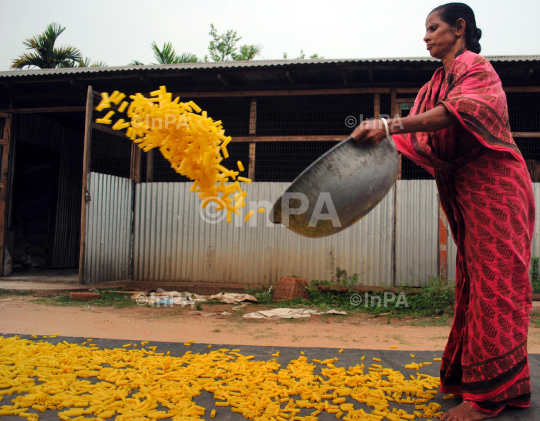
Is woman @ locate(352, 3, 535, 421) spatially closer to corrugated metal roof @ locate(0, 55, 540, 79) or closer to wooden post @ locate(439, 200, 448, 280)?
corrugated metal roof @ locate(0, 55, 540, 79)

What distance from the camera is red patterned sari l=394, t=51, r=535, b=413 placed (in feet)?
7.16

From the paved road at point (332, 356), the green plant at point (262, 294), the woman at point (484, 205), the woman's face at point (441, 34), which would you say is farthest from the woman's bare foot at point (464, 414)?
the green plant at point (262, 294)

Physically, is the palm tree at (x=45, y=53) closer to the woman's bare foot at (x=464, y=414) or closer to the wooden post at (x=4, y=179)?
the wooden post at (x=4, y=179)

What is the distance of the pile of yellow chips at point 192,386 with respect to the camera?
2236mm

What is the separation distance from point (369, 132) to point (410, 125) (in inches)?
8.3

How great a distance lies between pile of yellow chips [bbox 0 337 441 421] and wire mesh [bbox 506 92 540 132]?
7410mm

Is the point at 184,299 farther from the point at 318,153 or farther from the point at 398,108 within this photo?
the point at 398,108

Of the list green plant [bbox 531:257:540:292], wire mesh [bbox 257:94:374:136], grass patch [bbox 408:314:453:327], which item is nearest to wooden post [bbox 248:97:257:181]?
wire mesh [bbox 257:94:374:136]

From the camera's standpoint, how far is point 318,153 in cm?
933

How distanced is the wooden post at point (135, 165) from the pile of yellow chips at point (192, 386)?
19.4 feet

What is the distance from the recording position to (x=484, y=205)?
2295mm

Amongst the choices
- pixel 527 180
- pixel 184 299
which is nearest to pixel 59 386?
pixel 527 180

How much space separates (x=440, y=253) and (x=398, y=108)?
290cm

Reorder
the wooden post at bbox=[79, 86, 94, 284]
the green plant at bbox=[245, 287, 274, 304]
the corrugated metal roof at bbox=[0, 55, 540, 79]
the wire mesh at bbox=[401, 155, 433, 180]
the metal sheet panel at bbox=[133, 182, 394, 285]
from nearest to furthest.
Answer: the corrugated metal roof at bbox=[0, 55, 540, 79] → the green plant at bbox=[245, 287, 274, 304] → the wooden post at bbox=[79, 86, 94, 284] → the metal sheet panel at bbox=[133, 182, 394, 285] → the wire mesh at bbox=[401, 155, 433, 180]
